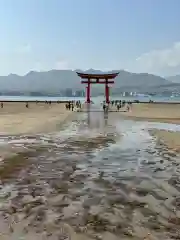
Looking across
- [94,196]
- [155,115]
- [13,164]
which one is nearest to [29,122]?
[13,164]

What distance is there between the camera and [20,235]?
4500mm

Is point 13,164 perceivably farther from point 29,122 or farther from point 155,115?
point 155,115

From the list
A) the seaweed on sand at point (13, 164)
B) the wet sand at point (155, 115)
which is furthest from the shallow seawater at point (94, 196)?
the wet sand at point (155, 115)

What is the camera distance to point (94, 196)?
6.57 m

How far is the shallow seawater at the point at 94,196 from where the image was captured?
4820 mm

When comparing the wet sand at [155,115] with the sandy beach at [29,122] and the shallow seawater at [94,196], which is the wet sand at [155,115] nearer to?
the sandy beach at [29,122]

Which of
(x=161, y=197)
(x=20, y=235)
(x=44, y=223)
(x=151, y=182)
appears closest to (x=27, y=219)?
(x=44, y=223)

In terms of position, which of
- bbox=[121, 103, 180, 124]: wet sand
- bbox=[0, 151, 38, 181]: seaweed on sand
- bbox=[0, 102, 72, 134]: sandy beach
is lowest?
bbox=[121, 103, 180, 124]: wet sand

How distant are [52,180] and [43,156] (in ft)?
11.6

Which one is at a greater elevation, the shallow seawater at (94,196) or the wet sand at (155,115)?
the shallow seawater at (94,196)

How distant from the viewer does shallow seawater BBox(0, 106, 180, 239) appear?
15.8ft

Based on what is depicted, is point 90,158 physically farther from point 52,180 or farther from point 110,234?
point 110,234

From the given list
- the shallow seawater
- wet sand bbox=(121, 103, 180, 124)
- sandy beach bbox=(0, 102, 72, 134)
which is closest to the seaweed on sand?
the shallow seawater

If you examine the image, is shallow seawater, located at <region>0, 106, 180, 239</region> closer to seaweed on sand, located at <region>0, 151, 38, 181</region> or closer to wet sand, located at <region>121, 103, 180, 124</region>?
seaweed on sand, located at <region>0, 151, 38, 181</region>
